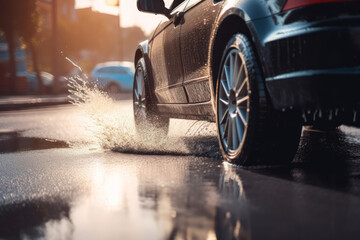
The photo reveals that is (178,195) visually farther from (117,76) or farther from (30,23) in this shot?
(30,23)

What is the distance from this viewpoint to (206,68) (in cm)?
489

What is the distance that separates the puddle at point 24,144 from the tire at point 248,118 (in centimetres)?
320

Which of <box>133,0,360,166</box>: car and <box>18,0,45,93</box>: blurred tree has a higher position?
<box>18,0,45,93</box>: blurred tree

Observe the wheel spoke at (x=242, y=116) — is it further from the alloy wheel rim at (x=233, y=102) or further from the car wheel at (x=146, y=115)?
the car wheel at (x=146, y=115)

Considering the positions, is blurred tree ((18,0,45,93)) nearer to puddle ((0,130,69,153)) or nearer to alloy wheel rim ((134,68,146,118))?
puddle ((0,130,69,153))

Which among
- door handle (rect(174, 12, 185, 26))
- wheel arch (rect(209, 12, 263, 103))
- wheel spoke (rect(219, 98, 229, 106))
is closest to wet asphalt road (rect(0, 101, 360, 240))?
wheel spoke (rect(219, 98, 229, 106))

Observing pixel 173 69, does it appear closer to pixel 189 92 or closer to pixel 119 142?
pixel 189 92

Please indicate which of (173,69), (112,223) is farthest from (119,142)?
(112,223)

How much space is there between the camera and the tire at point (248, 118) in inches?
157

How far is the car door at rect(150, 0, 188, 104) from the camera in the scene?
563 cm

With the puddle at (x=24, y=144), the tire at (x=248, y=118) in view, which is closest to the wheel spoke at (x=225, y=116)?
the tire at (x=248, y=118)

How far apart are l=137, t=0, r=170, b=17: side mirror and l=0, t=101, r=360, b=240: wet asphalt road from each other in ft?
4.65

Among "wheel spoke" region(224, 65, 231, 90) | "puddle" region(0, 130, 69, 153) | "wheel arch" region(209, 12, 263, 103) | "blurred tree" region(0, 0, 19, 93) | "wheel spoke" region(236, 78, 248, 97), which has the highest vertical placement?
"blurred tree" region(0, 0, 19, 93)

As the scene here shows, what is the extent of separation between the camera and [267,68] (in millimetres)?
3834
